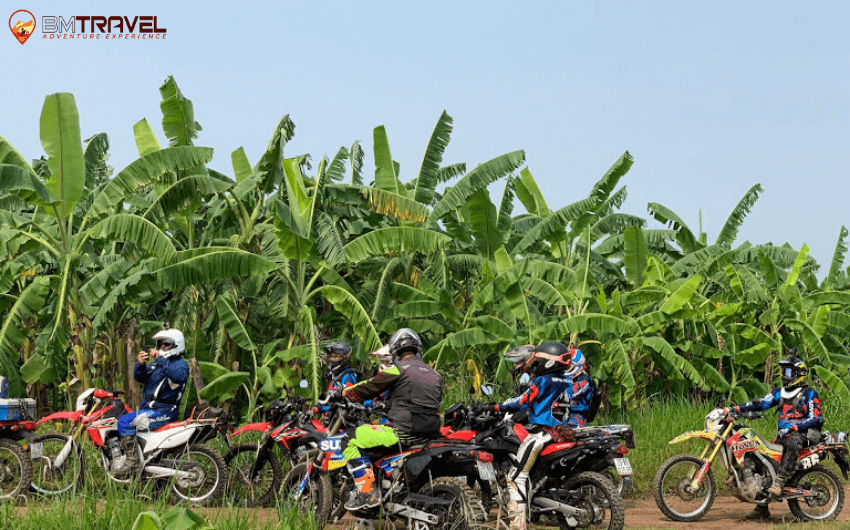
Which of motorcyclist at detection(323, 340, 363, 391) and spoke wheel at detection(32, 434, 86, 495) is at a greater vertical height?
motorcyclist at detection(323, 340, 363, 391)

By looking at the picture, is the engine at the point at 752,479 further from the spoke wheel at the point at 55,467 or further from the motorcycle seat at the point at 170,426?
the spoke wheel at the point at 55,467

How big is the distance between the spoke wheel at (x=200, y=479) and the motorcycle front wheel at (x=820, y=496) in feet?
21.1

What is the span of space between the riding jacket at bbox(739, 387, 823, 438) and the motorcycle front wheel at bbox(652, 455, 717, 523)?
973 mm

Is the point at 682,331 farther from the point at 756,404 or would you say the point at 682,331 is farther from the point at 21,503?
the point at 21,503

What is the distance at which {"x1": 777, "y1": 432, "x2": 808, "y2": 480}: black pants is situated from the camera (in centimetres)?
998

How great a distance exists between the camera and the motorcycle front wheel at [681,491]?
9.70 m

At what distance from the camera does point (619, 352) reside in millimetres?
13672

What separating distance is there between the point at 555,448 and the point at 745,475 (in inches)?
128

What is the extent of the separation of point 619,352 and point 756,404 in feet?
12.3

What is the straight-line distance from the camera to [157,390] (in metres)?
9.57

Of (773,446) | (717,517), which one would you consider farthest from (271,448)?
(773,446)

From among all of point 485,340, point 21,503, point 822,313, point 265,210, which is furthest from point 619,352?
point 21,503

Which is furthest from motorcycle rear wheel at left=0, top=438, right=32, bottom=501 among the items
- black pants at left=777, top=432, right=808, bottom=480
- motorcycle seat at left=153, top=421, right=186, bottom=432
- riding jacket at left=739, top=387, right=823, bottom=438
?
black pants at left=777, top=432, right=808, bottom=480

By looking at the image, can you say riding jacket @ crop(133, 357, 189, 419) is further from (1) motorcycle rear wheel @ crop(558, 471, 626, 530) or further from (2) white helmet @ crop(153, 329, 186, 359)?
(1) motorcycle rear wheel @ crop(558, 471, 626, 530)
